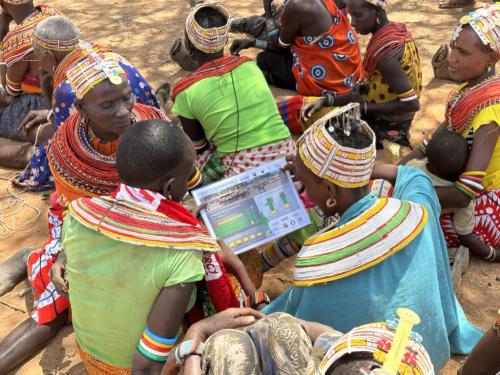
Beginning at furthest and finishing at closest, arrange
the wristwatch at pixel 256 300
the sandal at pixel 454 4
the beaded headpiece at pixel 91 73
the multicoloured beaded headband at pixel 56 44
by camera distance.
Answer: the sandal at pixel 454 4
the multicoloured beaded headband at pixel 56 44
the beaded headpiece at pixel 91 73
the wristwatch at pixel 256 300

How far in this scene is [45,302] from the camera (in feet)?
10.3

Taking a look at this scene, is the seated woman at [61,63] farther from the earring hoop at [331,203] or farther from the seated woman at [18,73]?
the earring hoop at [331,203]

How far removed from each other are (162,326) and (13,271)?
1.84 metres

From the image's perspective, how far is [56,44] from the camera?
3.75m

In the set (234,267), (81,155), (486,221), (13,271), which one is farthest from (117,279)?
(486,221)

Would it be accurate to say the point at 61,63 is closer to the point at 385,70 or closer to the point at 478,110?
the point at 385,70

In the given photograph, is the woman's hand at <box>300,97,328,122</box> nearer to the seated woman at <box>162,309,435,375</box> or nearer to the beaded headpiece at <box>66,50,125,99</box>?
the beaded headpiece at <box>66,50,125,99</box>

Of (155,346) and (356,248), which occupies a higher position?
(356,248)

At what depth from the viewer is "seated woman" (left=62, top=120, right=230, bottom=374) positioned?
2135mm

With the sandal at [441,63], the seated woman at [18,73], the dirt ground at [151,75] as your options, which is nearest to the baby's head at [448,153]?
the dirt ground at [151,75]

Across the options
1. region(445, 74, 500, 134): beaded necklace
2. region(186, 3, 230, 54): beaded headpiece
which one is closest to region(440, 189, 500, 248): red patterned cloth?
region(445, 74, 500, 134): beaded necklace

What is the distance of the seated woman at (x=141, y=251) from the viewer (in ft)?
7.00

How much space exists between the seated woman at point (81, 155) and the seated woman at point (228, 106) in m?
0.33

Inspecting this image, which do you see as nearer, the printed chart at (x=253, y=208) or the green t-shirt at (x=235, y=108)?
the printed chart at (x=253, y=208)
